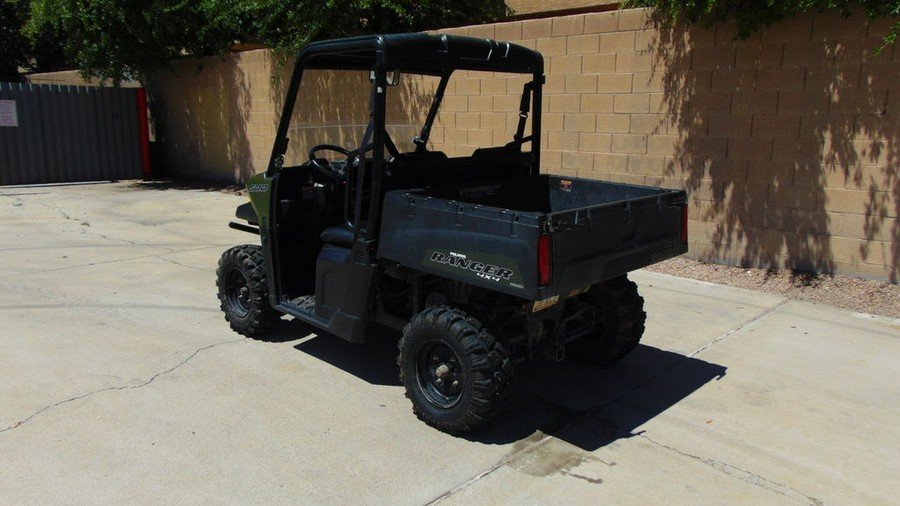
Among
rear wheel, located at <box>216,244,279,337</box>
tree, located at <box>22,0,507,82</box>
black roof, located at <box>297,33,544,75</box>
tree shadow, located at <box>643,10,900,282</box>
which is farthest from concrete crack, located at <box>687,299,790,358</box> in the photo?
tree, located at <box>22,0,507,82</box>

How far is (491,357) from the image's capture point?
3812 millimetres

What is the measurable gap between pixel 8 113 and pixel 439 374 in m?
13.5

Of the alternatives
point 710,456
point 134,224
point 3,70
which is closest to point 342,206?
point 710,456

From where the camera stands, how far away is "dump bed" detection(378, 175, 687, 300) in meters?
3.60

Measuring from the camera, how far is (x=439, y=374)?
4066 millimetres

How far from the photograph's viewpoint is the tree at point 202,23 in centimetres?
1120

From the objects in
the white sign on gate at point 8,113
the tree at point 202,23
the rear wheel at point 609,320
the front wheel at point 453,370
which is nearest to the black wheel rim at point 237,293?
the front wheel at point 453,370

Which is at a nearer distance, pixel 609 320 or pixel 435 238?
pixel 435 238

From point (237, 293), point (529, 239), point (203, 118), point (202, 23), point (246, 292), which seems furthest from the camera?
point (203, 118)

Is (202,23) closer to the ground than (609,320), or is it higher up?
higher up

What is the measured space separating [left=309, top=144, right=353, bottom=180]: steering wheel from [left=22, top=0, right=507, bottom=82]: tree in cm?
627

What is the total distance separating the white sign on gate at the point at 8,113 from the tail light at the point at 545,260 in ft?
46.0

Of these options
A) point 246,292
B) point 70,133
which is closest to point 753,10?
point 246,292

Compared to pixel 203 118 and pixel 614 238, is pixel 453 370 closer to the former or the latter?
pixel 614 238
